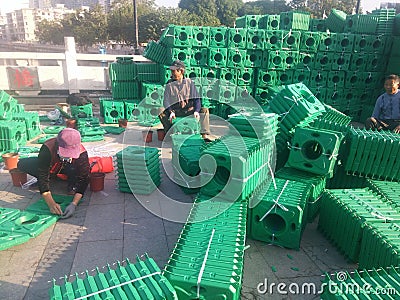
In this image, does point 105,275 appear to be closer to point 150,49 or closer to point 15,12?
point 150,49

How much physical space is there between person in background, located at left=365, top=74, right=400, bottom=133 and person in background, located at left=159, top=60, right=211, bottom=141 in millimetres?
4232

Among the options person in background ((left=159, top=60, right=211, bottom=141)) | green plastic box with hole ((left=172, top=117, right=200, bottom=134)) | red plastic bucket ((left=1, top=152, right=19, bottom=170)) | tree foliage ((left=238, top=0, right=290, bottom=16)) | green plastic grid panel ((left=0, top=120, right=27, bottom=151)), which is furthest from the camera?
tree foliage ((left=238, top=0, right=290, bottom=16))

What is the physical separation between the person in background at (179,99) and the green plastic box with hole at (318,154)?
342 cm

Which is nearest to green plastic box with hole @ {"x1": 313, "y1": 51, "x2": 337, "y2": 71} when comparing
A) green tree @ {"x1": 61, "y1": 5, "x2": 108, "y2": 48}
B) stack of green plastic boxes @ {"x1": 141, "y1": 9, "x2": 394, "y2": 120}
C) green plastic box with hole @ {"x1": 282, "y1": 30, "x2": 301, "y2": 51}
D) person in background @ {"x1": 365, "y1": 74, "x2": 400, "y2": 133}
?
stack of green plastic boxes @ {"x1": 141, "y1": 9, "x2": 394, "y2": 120}

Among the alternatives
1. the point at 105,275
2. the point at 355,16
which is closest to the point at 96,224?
the point at 105,275

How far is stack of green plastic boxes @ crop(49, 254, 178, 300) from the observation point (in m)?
2.77

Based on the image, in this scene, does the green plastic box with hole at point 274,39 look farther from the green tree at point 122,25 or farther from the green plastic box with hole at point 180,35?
the green tree at point 122,25

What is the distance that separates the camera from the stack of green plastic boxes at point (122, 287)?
9.10 ft

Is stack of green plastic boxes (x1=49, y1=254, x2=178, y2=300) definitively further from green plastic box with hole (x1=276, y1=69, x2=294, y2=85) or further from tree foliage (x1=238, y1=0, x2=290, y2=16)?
tree foliage (x1=238, y1=0, x2=290, y2=16)

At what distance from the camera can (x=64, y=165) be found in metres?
5.74

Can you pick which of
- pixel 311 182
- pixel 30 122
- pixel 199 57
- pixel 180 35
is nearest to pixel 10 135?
pixel 30 122

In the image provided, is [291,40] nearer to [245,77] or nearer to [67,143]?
[245,77]

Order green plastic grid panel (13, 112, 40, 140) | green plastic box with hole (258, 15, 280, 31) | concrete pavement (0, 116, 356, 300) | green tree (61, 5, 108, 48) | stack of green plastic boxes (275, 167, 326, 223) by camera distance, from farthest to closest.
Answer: green tree (61, 5, 108, 48) → green plastic box with hole (258, 15, 280, 31) → green plastic grid panel (13, 112, 40, 140) → stack of green plastic boxes (275, 167, 326, 223) → concrete pavement (0, 116, 356, 300)

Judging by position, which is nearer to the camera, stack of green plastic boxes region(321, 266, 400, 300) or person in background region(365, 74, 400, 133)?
stack of green plastic boxes region(321, 266, 400, 300)
